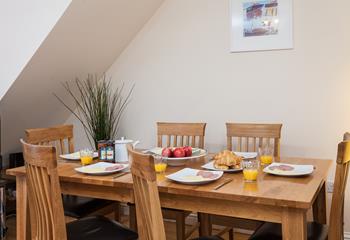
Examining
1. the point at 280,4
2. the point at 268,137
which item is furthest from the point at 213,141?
the point at 280,4

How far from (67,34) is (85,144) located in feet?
4.56

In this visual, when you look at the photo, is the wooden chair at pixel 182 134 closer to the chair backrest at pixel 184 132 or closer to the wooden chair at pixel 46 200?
the chair backrest at pixel 184 132

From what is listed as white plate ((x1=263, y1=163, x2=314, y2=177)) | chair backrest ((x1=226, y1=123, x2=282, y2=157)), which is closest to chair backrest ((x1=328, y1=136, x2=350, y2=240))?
white plate ((x1=263, y1=163, x2=314, y2=177))

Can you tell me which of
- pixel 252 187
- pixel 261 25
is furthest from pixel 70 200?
pixel 261 25

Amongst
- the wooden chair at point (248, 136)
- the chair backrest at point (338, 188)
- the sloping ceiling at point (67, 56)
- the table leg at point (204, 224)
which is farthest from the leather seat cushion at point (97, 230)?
the sloping ceiling at point (67, 56)

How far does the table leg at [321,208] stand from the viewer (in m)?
2.14

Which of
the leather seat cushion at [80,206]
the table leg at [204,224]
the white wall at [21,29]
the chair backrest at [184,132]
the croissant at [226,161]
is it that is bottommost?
the table leg at [204,224]

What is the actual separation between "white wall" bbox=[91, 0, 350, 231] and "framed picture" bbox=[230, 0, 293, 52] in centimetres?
6

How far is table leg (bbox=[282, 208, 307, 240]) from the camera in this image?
4.98 feet

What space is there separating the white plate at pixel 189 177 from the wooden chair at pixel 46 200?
428 mm

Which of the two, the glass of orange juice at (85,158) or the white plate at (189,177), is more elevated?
the glass of orange juice at (85,158)

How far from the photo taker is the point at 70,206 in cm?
240

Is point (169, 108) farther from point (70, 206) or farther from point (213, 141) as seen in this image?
point (70, 206)

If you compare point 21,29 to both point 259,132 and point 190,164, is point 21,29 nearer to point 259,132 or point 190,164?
point 190,164
